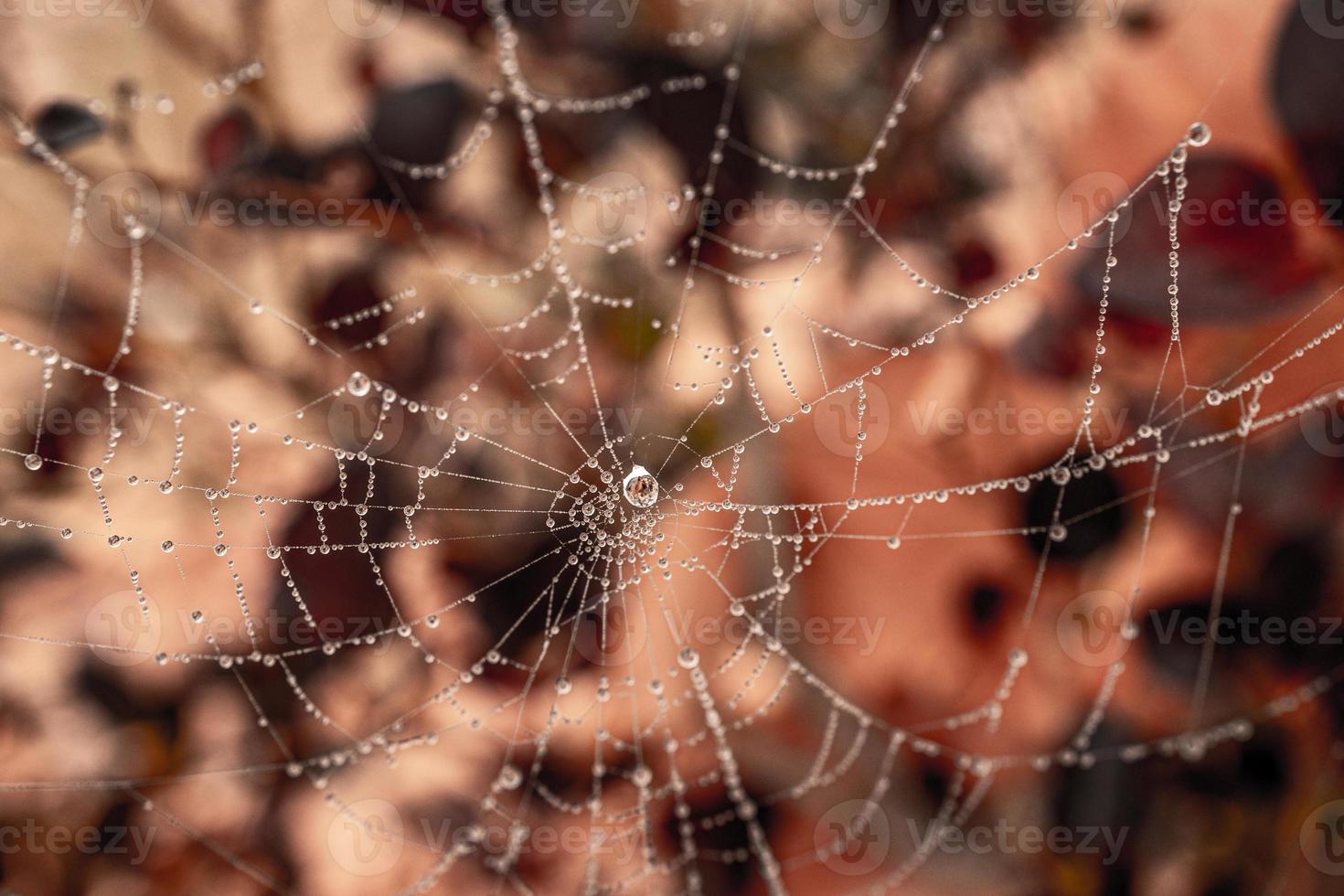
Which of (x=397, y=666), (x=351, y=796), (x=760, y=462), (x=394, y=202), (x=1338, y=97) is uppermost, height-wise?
(x=1338, y=97)

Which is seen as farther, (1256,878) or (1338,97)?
(1256,878)

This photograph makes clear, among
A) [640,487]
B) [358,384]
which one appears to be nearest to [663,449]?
[640,487]

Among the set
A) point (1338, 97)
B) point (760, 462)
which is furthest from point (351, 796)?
point (1338, 97)

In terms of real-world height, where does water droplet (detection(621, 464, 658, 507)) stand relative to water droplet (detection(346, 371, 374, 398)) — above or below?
below

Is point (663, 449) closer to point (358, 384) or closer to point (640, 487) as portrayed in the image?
point (640, 487)

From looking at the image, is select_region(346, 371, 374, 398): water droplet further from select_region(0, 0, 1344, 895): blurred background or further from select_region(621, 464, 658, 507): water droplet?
select_region(621, 464, 658, 507): water droplet

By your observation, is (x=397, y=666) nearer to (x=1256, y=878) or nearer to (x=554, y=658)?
(x=554, y=658)

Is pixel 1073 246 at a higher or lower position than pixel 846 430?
higher

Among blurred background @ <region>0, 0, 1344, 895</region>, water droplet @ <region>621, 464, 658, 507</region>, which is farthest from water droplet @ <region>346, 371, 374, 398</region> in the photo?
water droplet @ <region>621, 464, 658, 507</region>
